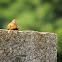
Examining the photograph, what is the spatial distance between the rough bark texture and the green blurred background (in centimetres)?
384

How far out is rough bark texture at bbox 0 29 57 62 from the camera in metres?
2.93

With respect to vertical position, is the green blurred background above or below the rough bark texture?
above

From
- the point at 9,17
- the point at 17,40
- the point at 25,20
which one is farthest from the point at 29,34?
the point at 9,17

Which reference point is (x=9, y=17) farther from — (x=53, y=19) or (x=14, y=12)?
(x=53, y=19)

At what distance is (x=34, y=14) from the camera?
800cm

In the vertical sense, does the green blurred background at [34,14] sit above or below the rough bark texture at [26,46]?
above

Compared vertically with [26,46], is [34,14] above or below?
above

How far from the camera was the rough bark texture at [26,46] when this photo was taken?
2.93 m

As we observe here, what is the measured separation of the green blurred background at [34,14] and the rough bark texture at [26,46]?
3.84m

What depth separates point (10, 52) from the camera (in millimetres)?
2945

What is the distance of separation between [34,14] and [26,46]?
4998 millimetres

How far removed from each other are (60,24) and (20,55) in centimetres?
488

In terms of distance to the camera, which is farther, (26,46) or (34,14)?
(34,14)

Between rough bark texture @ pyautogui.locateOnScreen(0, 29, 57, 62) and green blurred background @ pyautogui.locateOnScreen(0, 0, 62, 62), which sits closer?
rough bark texture @ pyautogui.locateOnScreen(0, 29, 57, 62)
